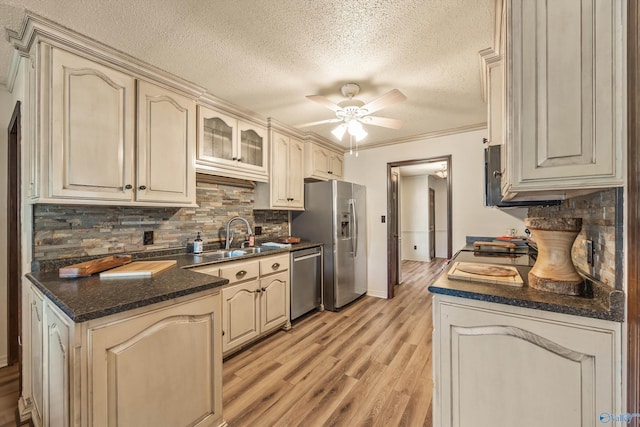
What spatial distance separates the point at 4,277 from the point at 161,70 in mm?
2067

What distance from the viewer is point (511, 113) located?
974 millimetres

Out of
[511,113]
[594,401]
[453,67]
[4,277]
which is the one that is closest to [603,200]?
[511,113]

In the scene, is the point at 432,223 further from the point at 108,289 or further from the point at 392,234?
the point at 108,289

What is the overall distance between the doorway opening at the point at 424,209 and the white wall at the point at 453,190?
64mm

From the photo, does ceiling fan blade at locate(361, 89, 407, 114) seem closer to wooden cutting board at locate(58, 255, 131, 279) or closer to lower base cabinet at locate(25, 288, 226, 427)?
lower base cabinet at locate(25, 288, 226, 427)

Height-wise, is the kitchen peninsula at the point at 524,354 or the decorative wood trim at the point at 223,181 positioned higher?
the decorative wood trim at the point at 223,181

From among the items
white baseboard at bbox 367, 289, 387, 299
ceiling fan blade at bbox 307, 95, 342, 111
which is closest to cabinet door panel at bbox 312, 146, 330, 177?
ceiling fan blade at bbox 307, 95, 342, 111

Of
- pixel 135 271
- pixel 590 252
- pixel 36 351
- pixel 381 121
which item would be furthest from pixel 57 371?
pixel 381 121

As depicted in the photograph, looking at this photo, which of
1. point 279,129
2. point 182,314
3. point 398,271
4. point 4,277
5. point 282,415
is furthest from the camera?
point 398,271

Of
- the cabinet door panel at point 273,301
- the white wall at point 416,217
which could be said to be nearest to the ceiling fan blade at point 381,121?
the cabinet door panel at point 273,301

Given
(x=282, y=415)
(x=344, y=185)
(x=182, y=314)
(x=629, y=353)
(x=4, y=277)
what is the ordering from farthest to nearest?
(x=344, y=185) < (x=4, y=277) < (x=282, y=415) < (x=182, y=314) < (x=629, y=353)

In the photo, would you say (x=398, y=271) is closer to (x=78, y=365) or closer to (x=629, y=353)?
(x=629, y=353)

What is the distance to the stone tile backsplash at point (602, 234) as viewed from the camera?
2.87 ft

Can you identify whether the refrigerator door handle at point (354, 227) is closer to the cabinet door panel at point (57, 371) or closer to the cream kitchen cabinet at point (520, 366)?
the cream kitchen cabinet at point (520, 366)
